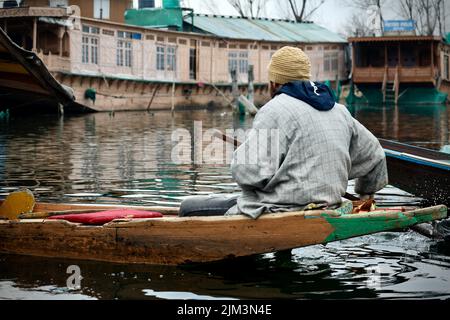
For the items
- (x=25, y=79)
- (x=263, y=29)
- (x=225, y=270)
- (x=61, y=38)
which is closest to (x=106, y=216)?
(x=225, y=270)

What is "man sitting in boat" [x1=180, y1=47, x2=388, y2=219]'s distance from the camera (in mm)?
5543

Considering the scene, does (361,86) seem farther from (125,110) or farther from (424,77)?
(125,110)

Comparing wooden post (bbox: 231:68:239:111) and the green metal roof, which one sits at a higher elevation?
the green metal roof

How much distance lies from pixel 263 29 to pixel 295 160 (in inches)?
1750

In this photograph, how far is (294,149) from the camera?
555 cm

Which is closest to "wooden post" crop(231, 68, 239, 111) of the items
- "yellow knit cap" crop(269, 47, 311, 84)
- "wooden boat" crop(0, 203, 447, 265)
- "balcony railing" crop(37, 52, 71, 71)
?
"balcony railing" crop(37, 52, 71, 71)

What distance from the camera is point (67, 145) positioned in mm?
17094

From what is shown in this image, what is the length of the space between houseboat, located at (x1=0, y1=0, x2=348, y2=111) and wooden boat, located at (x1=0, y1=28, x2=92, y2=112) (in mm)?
20739

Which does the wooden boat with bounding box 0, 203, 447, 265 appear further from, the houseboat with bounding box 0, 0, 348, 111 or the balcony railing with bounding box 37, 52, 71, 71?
the balcony railing with bounding box 37, 52, 71, 71

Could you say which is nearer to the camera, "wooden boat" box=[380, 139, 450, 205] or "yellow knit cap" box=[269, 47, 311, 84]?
"yellow knit cap" box=[269, 47, 311, 84]

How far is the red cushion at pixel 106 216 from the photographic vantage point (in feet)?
21.0

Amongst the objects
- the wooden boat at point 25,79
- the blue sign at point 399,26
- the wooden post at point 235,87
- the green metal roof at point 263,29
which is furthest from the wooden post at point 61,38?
the wooden boat at point 25,79

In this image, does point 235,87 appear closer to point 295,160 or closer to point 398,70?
point 398,70

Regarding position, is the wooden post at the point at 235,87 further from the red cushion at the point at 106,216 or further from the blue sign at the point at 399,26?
the red cushion at the point at 106,216
